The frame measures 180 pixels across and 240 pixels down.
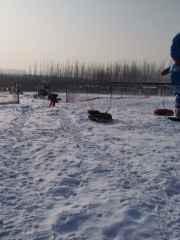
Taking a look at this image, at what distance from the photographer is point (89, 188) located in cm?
353

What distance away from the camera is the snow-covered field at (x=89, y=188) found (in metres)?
2.52

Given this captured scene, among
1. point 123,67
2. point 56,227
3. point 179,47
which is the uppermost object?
point 123,67

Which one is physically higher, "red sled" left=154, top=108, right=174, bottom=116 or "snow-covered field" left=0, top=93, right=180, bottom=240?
"red sled" left=154, top=108, right=174, bottom=116

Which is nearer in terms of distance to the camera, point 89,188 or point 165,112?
point 89,188

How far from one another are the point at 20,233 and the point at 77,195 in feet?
3.55

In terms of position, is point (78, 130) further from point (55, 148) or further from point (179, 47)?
point (179, 47)

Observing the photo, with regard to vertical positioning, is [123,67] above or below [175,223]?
above

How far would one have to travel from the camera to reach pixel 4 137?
6.67 m

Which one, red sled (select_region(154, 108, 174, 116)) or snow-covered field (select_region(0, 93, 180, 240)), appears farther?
red sled (select_region(154, 108, 174, 116))

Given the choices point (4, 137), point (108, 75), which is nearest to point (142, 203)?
point (4, 137)

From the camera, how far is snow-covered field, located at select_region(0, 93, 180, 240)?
2.52 meters

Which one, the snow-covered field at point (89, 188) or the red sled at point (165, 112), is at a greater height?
the red sled at point (165, 112)

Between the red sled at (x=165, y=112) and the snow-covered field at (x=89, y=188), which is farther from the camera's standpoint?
the red sled at (x=165, y=112)

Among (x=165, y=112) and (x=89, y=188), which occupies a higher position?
(x=165, y=112)
